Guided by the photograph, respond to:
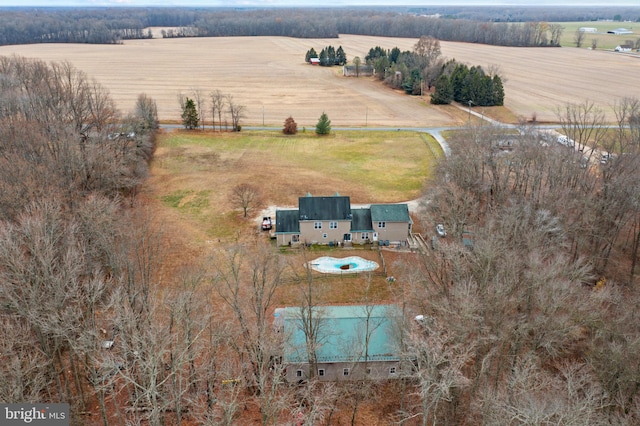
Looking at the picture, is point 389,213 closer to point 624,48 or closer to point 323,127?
point 323,127

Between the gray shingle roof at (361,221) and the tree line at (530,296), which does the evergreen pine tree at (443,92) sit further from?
the gray shingle roof at (361,221)

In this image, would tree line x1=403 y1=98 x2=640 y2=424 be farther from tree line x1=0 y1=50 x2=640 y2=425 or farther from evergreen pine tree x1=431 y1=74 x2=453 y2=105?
evergreen pine tree x1=431 y1=74 x2=453 y2=105

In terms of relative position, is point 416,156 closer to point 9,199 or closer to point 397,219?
point 397,219

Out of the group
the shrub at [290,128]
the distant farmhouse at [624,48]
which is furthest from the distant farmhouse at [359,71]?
the distant farmhouse at [624,48]

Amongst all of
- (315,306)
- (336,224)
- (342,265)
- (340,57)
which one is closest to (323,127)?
(336,224)

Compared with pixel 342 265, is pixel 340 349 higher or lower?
higher
